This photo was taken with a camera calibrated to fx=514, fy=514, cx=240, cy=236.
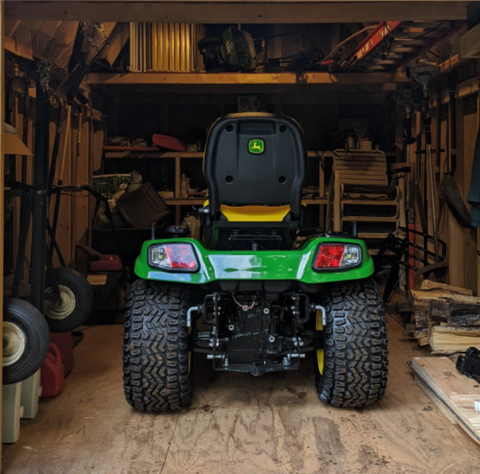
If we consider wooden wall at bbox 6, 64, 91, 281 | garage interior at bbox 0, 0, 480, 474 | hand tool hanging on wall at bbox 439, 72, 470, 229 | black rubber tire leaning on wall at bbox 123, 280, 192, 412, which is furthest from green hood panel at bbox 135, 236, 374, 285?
hand tool hanging on wall at bbox 439, 72, 470, 229

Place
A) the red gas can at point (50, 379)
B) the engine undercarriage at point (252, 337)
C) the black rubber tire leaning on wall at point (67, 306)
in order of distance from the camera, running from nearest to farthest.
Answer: the engine undercarriage at point (252, 337), the red gas can at point (50, 379), the black rubber tire leaning on wall at point (67, 306)

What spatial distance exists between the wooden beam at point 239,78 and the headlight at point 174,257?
3095mm

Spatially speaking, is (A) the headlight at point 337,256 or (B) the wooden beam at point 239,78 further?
(B) the wooden beam at point 239,78

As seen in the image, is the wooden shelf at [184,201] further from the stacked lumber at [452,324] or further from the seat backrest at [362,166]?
the stacked lumber at [452,324]

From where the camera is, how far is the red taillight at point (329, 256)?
2609 mm

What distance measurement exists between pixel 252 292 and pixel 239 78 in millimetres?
3208

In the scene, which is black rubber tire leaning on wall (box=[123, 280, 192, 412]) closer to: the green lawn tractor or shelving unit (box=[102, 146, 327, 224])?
the green lawn tractor

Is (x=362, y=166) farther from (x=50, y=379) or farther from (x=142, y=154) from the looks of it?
(x=50, y=379)

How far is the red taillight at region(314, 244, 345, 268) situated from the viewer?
261 cm

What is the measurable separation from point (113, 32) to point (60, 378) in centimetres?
403

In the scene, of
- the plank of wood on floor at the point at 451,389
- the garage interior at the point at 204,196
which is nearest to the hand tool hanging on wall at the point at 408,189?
the garage interior at the point at 204,196

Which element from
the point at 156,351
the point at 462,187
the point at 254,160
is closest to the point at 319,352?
the point at 156,351

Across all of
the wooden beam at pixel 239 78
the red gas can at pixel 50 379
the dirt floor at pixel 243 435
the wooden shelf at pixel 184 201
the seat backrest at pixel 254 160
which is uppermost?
the wooden beam at pixel 239 78

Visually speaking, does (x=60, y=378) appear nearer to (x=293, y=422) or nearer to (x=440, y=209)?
(x=293, y=422)
